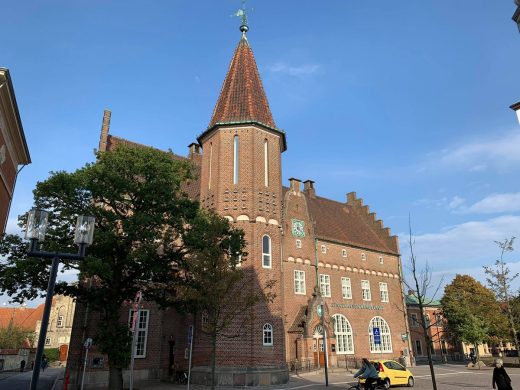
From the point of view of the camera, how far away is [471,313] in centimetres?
3953

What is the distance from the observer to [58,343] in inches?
2215

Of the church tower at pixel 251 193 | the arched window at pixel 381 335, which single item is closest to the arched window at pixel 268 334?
the church tower at pixel 251 193

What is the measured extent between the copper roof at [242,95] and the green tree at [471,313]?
82.9ft

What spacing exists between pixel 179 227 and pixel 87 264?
188 inches

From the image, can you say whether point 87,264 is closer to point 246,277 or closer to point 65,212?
point 65,212

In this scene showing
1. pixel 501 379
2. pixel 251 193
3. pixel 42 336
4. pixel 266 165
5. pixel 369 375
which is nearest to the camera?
pixel 42 336

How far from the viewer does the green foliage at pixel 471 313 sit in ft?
125

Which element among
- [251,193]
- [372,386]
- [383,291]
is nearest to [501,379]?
[372,386]

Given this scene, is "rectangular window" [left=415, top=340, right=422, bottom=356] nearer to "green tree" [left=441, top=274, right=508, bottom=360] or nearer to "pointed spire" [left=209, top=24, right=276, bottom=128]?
"green tree" [left=441, top=274, right=508, bottom=360]

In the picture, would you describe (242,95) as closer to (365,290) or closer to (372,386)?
(372,386)

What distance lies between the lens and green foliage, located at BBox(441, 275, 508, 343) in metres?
38.2

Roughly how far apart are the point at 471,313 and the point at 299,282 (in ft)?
63.8

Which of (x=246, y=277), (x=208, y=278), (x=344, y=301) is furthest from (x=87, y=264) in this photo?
(x=344, y=301)

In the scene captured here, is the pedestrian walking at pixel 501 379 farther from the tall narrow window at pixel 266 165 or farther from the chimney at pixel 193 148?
the chimney at pixel 193 148
